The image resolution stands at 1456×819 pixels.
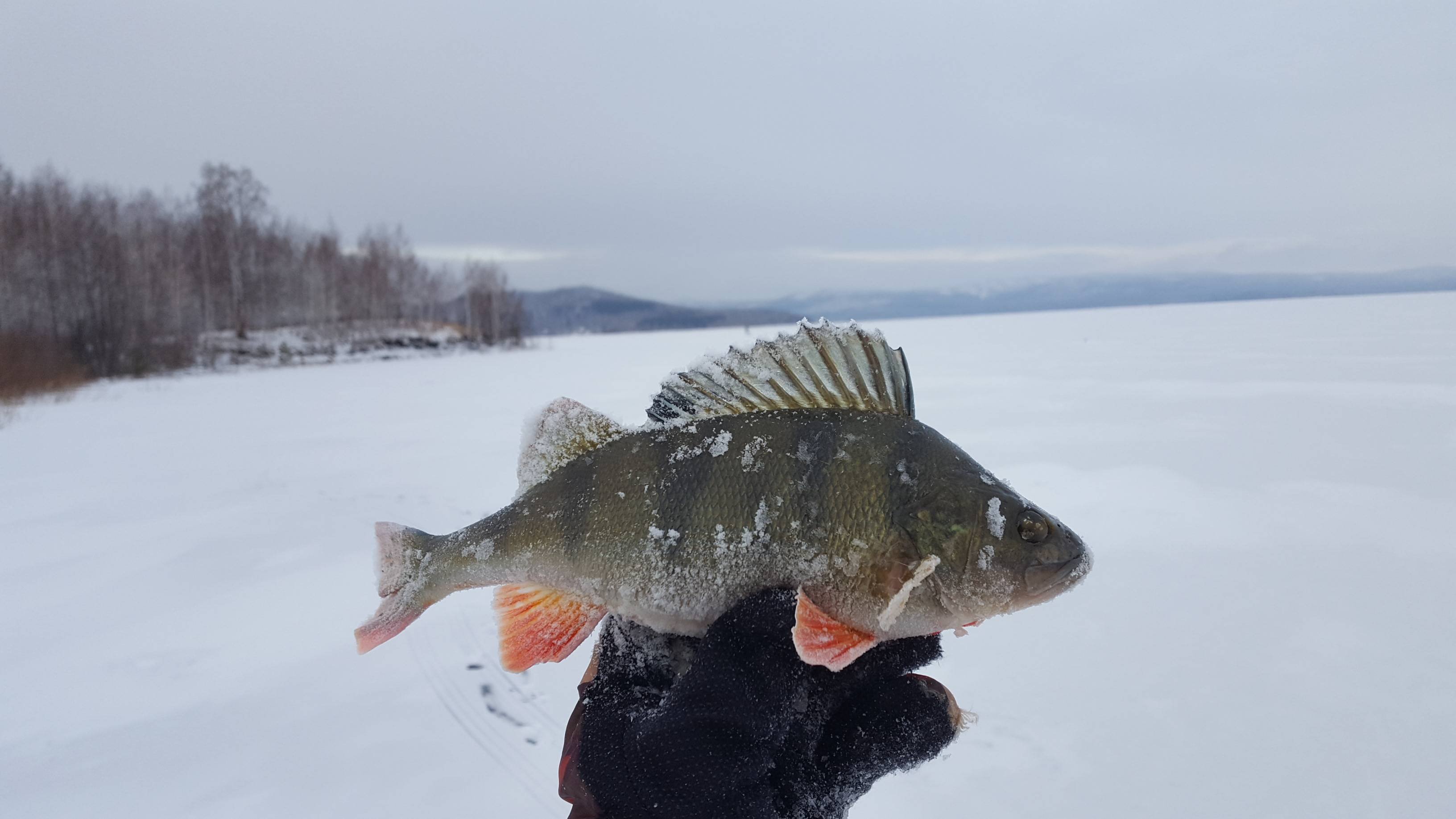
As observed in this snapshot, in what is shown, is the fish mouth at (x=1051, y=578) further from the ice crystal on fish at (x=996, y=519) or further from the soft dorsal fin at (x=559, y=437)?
the soft dorsal fin at (x=559, y=437)

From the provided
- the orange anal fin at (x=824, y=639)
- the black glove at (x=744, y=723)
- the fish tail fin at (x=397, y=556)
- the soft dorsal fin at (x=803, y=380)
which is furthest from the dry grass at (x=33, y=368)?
the orange anal fin at (x=824, y=639)

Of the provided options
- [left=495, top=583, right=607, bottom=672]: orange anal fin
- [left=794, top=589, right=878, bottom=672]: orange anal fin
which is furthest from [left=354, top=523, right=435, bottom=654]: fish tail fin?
[left=794, top=589, right=878, bottom=672]: orange anal fin

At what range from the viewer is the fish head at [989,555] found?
160 cm

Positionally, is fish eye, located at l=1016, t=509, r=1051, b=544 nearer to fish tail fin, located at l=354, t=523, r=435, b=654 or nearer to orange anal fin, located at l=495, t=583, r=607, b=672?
orange anal fin, located at l=495, t=583, r=607, b=672

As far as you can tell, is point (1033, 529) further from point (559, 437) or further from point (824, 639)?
point (559, 437)

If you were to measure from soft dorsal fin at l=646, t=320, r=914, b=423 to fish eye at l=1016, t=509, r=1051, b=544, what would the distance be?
34cm

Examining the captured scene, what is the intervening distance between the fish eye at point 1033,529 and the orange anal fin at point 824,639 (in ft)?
1.24

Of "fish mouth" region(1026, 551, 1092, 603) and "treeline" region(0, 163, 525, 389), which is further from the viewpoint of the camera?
"treeline" region(0, 163, 525, 389)

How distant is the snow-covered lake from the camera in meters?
2.85

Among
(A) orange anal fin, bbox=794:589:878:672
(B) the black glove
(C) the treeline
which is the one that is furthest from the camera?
(C) the treeline

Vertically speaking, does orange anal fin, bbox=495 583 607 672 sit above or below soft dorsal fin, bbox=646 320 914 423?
below

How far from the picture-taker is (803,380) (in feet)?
5.88

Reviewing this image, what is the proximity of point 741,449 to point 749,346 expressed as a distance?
31cm

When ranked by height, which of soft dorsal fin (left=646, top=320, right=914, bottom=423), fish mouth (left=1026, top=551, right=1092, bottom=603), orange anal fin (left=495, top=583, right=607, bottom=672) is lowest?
orange anal fin (left=495, top=583, right=607, bottom=672)
